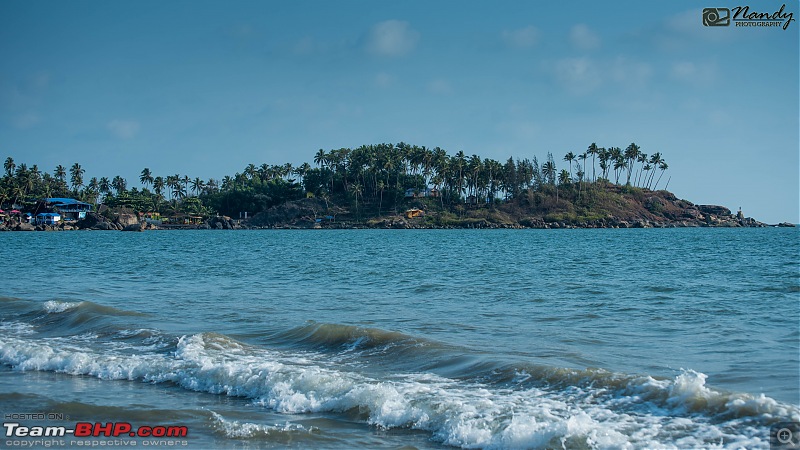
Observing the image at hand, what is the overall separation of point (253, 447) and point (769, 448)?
6594mm

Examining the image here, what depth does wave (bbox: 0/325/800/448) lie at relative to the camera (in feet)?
28.0

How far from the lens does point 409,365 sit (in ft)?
41.2

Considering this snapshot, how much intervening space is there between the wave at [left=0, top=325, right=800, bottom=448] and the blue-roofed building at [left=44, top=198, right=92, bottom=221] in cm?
13954

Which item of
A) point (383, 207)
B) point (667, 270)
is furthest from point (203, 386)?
point (383, 207)

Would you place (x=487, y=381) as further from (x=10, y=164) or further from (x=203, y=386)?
(x=10, y=164)

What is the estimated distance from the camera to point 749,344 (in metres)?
13.7

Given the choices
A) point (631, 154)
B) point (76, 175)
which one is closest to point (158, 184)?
point (76, 175)

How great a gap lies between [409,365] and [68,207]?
147742mm

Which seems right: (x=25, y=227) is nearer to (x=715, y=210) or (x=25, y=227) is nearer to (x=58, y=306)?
(x=58, y=306)

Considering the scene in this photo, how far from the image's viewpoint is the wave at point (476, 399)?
28.0 feet

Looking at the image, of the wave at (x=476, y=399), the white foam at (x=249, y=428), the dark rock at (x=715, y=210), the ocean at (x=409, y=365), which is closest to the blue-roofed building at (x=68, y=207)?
the ocean at (x=409, y=365)

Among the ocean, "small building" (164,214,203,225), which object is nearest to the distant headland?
"small building" (164,214,203,225)

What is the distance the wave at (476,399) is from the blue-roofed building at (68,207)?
458 ft

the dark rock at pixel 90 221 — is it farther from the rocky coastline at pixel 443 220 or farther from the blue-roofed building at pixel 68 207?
the blue-roofed building at pixel 68 207
